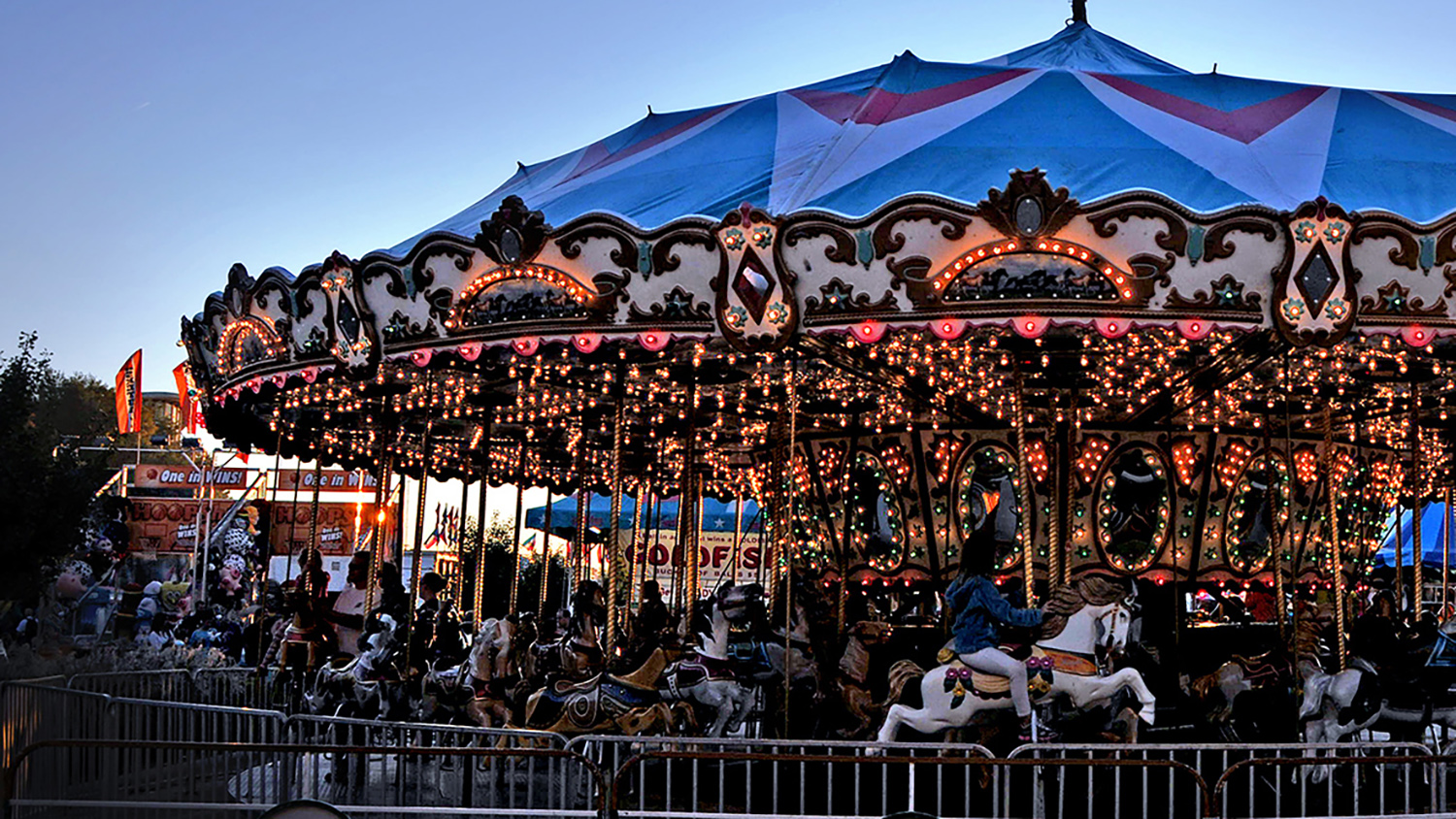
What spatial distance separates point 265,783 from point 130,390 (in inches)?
1111

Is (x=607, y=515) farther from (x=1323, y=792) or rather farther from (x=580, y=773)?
(x=580, y=773)

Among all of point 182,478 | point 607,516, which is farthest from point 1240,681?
point 182,478

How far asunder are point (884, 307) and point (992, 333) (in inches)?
61.6

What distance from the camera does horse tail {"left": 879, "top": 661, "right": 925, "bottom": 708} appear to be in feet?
31.3

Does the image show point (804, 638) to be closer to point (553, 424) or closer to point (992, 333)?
point (992, 333)

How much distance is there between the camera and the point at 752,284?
8438mm

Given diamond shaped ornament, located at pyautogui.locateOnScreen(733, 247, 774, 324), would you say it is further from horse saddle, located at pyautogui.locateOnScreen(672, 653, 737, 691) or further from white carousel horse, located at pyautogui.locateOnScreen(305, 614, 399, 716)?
white carousel horse, located at pyautogui.locateOnScreen(305, 614, 399, 716)

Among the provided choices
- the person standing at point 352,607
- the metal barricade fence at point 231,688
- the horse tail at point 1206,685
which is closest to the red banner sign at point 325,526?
the metal barricade fence at point 231,688

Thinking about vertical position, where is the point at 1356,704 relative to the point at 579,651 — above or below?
below

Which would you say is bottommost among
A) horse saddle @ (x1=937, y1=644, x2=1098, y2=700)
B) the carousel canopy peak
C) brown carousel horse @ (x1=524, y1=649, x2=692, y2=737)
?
brown carousel horse @ (x1=524, y1=649, x2=692, y2=737)

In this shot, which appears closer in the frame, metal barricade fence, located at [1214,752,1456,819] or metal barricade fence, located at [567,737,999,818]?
metal barricade fence, located at [567,737,999,818]

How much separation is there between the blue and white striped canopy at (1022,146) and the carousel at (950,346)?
0.04 meters

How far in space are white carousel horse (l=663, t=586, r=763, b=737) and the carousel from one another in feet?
0.09

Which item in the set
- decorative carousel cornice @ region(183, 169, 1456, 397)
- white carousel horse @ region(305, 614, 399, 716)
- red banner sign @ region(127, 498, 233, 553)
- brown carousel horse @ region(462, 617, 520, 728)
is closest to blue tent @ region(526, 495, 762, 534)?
red banner sign @ region(127, 498, 233, 553)
